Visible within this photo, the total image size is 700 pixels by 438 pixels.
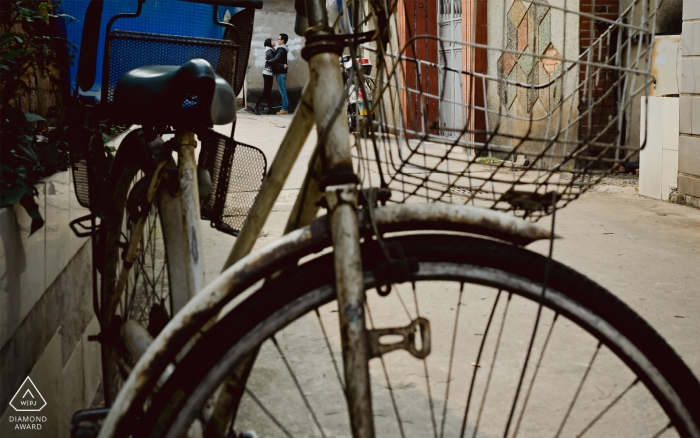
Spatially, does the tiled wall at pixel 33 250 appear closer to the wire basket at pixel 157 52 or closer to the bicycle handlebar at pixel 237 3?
the wire basket at pixel 157 52


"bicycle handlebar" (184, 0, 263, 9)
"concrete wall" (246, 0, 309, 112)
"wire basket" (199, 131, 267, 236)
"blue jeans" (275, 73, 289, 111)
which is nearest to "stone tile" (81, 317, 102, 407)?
"wire basket" (199, 131, 267, 236)

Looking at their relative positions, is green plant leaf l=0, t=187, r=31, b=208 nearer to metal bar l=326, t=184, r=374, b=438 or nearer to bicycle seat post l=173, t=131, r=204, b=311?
bicycle seat post l=173, t=131, r=204, b=311

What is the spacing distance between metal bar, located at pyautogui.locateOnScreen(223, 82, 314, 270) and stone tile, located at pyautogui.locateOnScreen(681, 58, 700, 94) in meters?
5.47

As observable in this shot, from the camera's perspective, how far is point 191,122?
180 centimetres

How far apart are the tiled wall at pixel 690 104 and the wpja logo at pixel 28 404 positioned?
5430mm

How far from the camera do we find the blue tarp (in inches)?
99.9

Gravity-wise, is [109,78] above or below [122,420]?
A: above

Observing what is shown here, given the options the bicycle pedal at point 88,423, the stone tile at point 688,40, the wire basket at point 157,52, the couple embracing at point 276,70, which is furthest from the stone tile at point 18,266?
the couple embracing at point 276,70

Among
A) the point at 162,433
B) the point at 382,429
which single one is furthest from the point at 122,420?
the point at 382,429

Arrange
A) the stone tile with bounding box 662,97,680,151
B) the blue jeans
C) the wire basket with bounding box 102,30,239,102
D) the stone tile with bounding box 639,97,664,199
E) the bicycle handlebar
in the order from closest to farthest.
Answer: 1. the bicycle handlebar
2. the wire basket with bounding box 102,30,239,102
3. the stone tile with bounding box 662,97,680,151
4. the stone tile with bounding box 639,97,664,199
5. the blue jeans

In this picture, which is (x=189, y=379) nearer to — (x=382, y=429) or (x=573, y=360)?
(x=382, y=429)

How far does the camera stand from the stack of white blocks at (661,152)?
259 inches

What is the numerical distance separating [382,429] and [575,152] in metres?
1.67

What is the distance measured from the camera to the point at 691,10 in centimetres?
624
